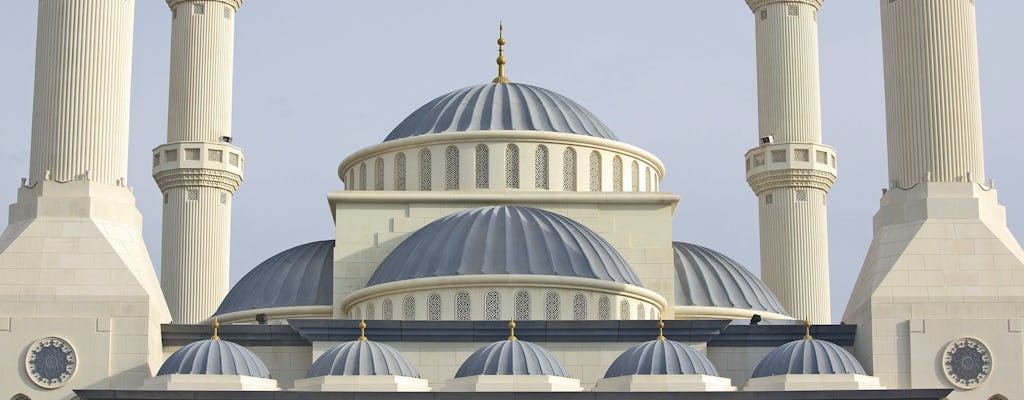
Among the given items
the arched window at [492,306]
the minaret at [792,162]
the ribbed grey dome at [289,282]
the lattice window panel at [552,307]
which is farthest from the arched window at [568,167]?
the minaret at [792,162]

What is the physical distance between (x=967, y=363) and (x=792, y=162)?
14.2m

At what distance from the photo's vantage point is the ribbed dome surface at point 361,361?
1341 inches

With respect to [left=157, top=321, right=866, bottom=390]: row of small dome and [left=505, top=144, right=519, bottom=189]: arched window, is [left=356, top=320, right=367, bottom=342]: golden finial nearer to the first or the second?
[left=157, top=321, right=866, bottom=390]: row of small dome

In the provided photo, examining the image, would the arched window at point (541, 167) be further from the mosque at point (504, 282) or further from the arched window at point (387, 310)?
the arched window at point (387, 310)

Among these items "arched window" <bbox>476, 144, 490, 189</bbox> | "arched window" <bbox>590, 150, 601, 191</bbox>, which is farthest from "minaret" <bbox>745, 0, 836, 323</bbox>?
"arched window" <bbox>476, 144, 490, 189</bbox>

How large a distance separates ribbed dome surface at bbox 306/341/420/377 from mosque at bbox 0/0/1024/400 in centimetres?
4

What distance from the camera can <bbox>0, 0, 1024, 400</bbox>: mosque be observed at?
3431 centimetres

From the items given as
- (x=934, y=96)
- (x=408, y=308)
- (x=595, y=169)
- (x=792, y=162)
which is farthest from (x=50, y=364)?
(x=792, y=162)

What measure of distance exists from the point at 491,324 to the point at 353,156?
9.77 meters

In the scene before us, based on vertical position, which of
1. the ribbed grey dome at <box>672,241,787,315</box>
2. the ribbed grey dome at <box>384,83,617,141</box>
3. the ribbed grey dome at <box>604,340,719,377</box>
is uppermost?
the ribbed grey dome at <box>384,83,617,141</box>

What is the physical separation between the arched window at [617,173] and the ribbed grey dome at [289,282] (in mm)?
6097

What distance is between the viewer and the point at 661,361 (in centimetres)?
3400

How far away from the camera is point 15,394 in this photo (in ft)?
→ 115

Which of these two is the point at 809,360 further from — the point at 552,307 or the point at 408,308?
the point at 408,308
